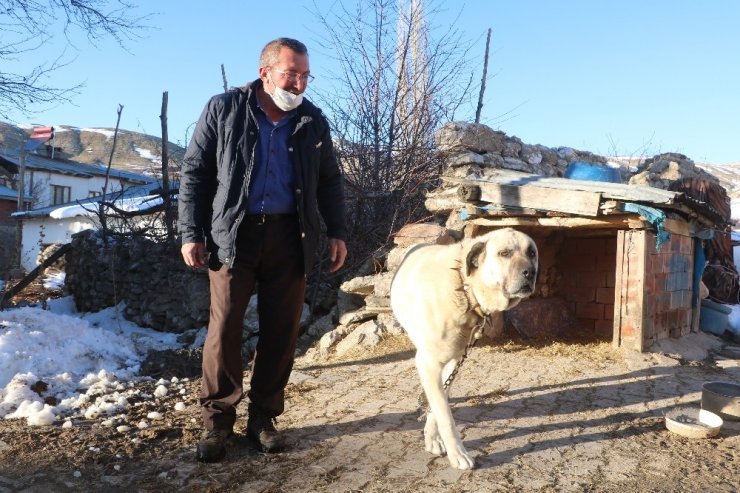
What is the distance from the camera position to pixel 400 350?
6168 mm

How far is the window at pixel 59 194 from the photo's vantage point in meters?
36.4

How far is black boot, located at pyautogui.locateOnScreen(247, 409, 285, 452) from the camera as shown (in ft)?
10.5

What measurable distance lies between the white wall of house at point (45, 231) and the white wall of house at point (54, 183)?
6.87m

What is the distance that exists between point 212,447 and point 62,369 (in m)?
2.90

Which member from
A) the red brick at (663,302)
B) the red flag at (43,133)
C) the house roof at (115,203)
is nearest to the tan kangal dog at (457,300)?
the red brick at (663,302)

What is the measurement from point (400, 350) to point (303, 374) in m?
1.18

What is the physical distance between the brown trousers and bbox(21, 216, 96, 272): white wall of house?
22.9m

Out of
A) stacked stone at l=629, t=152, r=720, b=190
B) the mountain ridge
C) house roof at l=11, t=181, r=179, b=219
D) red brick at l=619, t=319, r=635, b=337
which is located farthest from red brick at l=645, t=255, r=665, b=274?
the mountain ridge

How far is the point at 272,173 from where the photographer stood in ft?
10.7

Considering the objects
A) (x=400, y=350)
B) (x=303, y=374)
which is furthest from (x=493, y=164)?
(x=303, y=374)

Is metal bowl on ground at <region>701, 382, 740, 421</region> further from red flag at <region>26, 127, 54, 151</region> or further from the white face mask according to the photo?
red flag at <region>26, 127, 54, 151</region>

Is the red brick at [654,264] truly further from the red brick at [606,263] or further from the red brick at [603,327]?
the red brick at [603,327]

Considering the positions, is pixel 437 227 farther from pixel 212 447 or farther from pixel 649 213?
pixel 212 447

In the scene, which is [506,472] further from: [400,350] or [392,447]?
[400,350]
